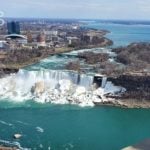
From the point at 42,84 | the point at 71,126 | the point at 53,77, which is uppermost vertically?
the point at 53,77

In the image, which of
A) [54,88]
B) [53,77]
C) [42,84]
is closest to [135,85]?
[54,88]

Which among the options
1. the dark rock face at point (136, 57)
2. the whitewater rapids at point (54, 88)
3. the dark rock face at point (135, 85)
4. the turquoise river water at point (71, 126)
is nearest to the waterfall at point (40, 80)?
the whitewater rapids at point (54, 88)

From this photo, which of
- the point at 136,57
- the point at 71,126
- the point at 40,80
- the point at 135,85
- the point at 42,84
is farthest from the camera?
the point at 136,57

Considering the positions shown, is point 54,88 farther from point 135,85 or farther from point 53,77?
point 135,85

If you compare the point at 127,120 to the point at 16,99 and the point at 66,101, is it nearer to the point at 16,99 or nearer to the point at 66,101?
the point at 66,101

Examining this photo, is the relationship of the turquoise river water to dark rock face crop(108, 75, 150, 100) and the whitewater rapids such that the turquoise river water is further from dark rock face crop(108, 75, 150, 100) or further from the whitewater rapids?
dark rock face crop(108, 75, 150, 100)

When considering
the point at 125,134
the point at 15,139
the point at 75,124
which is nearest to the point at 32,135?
the point at 15,139

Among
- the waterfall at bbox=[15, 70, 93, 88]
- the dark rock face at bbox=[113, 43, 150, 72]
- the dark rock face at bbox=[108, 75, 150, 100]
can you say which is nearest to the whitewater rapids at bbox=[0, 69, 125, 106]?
the waterfall at bbox=[15, 70, 93, 88]
